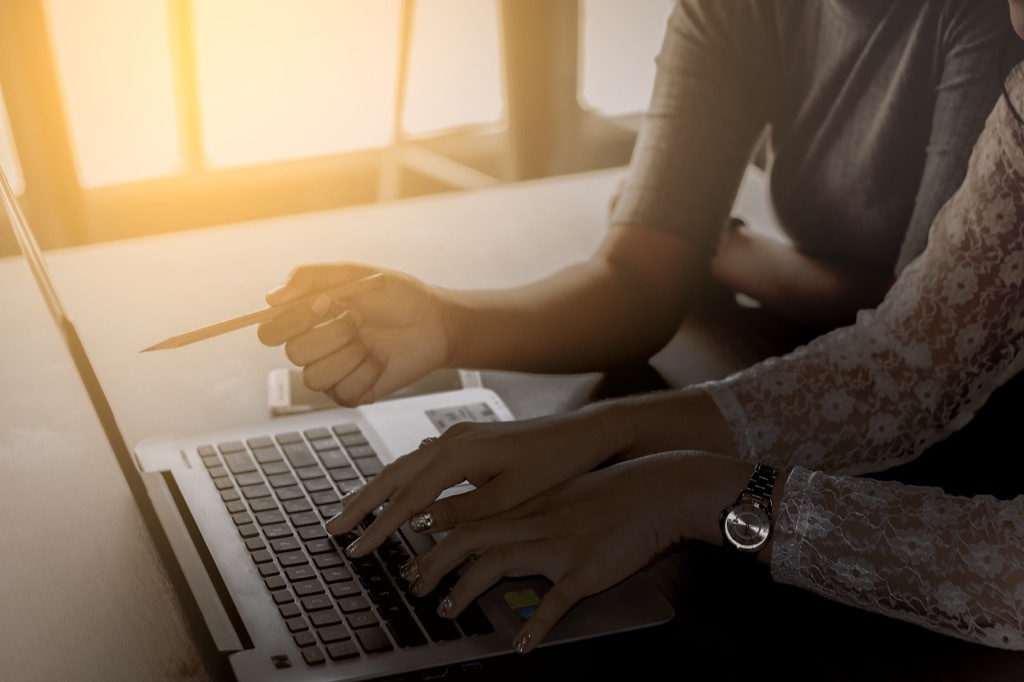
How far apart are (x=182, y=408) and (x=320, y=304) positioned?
0.72ft

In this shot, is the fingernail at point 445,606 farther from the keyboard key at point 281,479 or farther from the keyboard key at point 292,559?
the keyboard key at point 281,479

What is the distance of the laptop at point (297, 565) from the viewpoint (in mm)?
756

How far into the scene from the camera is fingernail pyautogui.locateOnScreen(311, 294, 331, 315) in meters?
1.06

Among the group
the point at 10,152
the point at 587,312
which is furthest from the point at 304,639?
the point at 10,152

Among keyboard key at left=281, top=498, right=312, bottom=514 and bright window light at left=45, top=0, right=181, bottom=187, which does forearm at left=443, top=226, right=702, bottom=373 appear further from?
bright window light at left=45, top=0, right=181, bottom=187

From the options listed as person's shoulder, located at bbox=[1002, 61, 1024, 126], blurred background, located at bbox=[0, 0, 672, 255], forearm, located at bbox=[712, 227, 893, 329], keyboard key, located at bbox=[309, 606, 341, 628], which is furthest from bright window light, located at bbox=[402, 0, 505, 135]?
keyboard key, located at bbox=[309, 606, 341, 628]

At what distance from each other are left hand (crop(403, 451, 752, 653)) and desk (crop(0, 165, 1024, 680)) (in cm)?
4

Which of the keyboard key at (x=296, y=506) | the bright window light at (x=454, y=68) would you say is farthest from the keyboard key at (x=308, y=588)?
the bright window light at (x=454, y=68)

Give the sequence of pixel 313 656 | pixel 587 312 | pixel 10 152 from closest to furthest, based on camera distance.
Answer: pixel 313 656, pixel 587 312, pixel 10 152

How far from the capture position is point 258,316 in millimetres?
1047

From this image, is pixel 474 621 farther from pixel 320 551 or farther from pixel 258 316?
pixel 258 316

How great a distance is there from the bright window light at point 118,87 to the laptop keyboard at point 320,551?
253cm

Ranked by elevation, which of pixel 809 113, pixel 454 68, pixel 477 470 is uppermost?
pixel 809 113

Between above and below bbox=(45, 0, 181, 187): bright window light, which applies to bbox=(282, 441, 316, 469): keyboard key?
above
